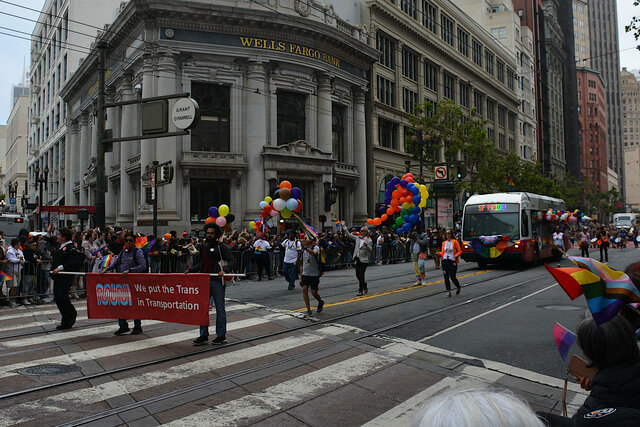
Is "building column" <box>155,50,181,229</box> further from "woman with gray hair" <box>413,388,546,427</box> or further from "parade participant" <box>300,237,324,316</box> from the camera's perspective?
"woman with gray hair" <box>413,388,546,427</box>

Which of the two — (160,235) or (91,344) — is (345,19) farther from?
(91,344)

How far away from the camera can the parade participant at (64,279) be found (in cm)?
995

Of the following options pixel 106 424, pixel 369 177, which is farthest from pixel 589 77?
pixel 106 424

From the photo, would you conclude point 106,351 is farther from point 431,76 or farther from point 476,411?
point 431,76

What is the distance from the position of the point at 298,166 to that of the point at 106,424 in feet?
96.8

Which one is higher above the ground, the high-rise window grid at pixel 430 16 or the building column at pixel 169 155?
the high-rise window grid at pixel 430 16

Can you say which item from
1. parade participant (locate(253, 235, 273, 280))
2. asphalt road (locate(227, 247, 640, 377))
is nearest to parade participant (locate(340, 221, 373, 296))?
asphalt road (locate(227, 247, 640, 377))

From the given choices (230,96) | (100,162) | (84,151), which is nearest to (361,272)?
(100,162)

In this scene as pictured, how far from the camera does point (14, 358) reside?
7875 mm

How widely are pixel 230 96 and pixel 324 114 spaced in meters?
6.62

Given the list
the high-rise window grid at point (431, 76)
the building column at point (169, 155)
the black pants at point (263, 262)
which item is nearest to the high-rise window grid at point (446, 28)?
the high-rise window grid at point (431, 76)

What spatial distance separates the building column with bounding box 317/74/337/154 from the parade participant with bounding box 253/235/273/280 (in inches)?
662

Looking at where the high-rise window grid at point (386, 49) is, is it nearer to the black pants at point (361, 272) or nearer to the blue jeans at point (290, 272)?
the blue jeans at point (290, 272)

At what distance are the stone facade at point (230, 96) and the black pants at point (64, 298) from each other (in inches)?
786
